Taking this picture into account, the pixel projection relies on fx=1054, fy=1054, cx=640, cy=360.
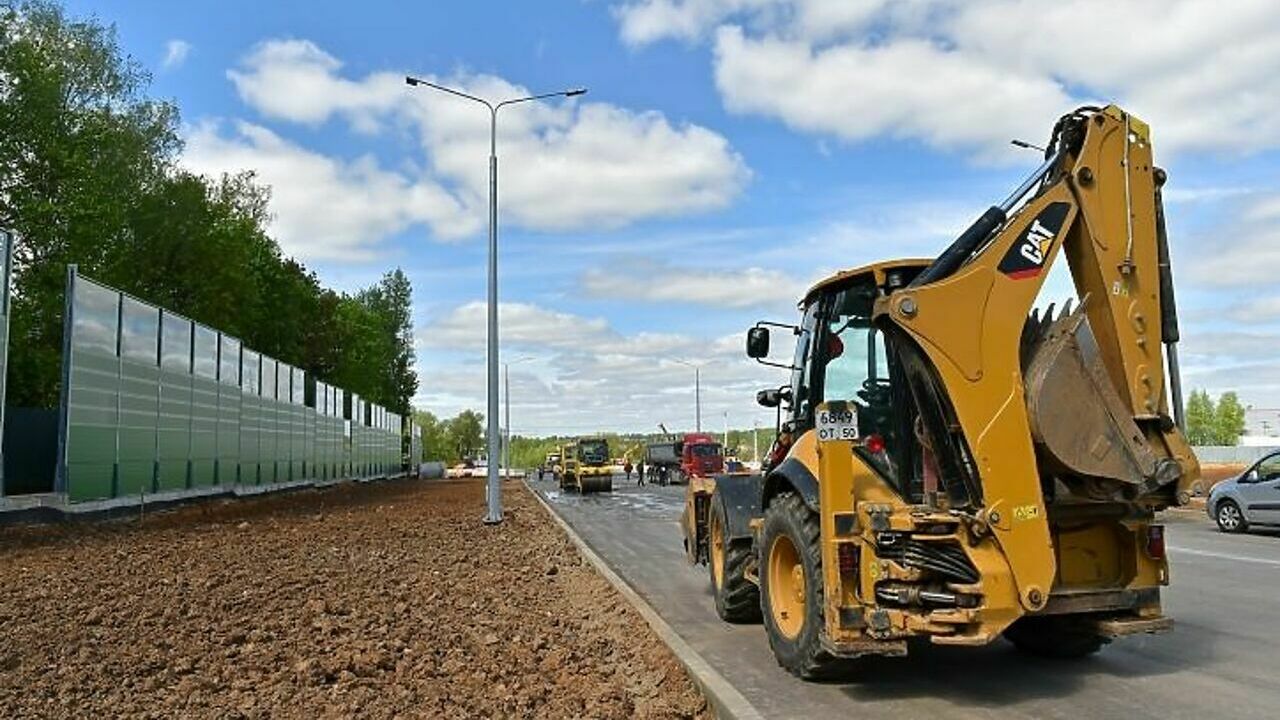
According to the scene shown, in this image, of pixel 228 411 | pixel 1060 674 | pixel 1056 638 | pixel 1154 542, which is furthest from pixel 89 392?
pixel 1154 542

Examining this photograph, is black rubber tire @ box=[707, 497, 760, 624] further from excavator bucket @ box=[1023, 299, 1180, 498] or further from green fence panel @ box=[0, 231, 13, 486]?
green fence panel @ box=[0, 231, 13, 486]

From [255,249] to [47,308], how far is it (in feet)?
88.2

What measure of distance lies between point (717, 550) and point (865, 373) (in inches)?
133

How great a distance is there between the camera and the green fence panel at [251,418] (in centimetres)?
3294

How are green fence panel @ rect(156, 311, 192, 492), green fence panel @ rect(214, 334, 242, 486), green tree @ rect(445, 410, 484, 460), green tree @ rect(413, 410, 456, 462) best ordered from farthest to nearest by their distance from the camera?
green tree @ rect(445, 410, 484, 460) < green tree @ rect(413, 410, 456, 462) < green fence panel @ rect(214, 334, 242, 486) < green fence panel @ rect(156, 311, 192, 492)

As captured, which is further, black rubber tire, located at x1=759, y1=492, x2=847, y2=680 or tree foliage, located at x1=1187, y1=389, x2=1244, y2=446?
tree foliage, located at x1=1187, y1=389, x2=1244, y2=446

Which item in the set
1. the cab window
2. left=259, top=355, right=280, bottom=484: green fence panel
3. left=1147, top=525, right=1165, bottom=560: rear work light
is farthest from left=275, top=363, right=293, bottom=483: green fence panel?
left=1147, top=525, right=1165, bottom=560: rear work light

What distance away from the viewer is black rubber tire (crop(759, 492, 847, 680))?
669 centimetres

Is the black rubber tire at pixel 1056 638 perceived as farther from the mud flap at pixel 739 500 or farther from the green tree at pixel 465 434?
the green tree at pixel 465 434

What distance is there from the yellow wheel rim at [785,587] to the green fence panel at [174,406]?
20.3 metres

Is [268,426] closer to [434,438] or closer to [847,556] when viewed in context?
[847,556]

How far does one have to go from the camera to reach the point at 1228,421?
116m

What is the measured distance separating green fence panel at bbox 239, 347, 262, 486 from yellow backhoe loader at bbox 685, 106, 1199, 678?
2912 cm

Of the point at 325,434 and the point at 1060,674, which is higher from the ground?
the point at 325,434
